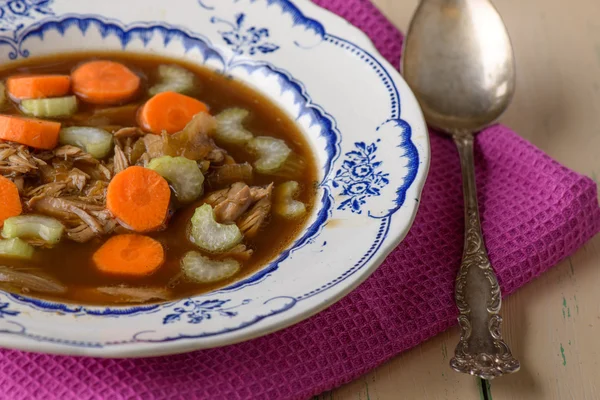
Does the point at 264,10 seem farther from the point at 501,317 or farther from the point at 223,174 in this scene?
the point at 501,317

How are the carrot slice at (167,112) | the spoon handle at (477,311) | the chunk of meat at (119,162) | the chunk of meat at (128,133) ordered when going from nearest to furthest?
the spoon handle at (477,311)
the chunk of meat at (119,162)
the chunk of meat at (128,133)
the carrot slice at (167,112)

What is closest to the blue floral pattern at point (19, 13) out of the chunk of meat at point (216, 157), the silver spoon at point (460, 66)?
the chunk of meat at point (216, 157)

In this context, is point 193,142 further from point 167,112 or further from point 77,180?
point 77,180

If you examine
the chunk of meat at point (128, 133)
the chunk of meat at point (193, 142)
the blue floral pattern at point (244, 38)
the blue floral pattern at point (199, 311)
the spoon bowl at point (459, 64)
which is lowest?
the chunk of meat at point (128, 133)

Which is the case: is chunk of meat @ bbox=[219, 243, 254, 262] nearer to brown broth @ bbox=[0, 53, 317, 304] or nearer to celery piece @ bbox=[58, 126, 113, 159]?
brown broth @ bbox=[0, 53, 317, 304]

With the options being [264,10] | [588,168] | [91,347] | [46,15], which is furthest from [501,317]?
[46,15]

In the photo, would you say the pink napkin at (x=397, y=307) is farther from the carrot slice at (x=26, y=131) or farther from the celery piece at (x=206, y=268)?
the carrot slice at (x=26, y=131)

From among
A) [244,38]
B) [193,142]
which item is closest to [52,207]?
[193,142]
